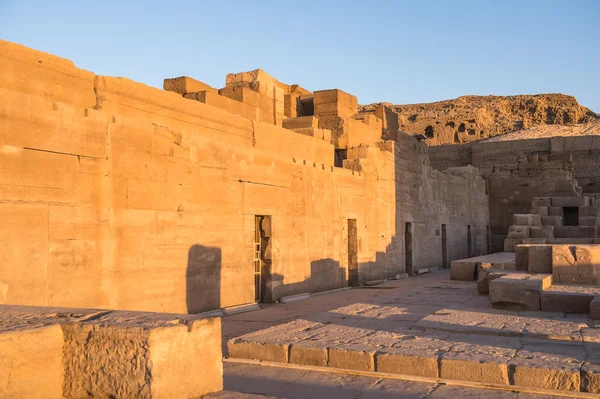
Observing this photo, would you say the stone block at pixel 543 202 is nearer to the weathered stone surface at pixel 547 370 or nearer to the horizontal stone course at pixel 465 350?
the horizontal stone course at pixel 465 350

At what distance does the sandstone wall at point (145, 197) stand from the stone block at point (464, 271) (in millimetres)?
2728

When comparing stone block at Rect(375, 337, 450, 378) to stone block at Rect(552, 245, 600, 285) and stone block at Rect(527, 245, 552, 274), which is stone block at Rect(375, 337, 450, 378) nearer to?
stone block at Rect(552, 245, 600, 285)

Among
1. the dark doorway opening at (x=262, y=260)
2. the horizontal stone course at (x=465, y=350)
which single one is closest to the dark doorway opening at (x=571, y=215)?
the dark doorway opening at (x=262, y=260)

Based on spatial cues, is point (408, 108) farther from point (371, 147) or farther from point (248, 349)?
point (248, 349)

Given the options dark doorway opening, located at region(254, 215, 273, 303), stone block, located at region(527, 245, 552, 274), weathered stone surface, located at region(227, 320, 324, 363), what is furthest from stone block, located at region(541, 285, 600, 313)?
dark doorway opening, located at region(254, 215, 273, 303)

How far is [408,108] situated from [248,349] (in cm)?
5899

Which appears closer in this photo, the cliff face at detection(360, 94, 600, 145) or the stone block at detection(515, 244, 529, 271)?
the stone block at detection(515, 244, 529, 271)

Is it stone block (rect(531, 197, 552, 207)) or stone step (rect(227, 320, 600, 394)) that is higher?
stone block (rect(531, 197, 552, 207))

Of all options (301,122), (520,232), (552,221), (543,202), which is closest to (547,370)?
(301,122)

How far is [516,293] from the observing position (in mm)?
7855

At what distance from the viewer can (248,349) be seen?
20.1ft

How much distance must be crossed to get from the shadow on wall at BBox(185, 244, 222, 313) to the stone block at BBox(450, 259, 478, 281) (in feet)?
20.4

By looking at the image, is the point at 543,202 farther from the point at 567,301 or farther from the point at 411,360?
the point at 411,360

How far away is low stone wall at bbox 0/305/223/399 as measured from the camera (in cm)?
329
